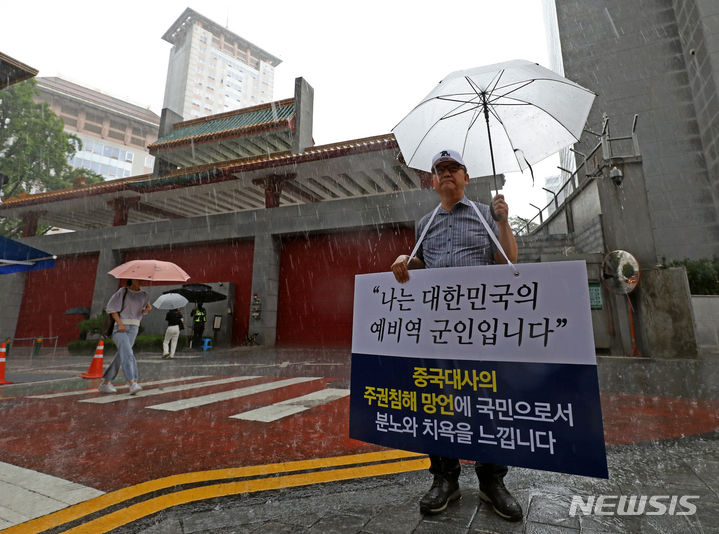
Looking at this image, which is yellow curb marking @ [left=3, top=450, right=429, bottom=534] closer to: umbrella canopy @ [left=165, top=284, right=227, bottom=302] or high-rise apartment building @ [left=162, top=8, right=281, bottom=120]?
umbrella canopy @ [left=165, top=284, right=227, bottom=302]

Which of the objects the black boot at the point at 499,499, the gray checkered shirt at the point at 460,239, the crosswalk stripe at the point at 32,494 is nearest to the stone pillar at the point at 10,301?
the crosswalk stripe at the point at 32,494

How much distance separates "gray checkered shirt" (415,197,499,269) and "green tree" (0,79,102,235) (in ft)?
93.2

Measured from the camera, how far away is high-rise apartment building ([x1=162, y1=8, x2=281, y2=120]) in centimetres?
10000

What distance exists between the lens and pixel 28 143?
23.9m

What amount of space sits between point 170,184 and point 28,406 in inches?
547

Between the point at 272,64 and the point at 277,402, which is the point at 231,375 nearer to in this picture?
the point at 277,402

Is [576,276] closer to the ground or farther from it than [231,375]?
farther from it

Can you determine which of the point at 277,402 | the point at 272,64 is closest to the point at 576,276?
the point at 277,402

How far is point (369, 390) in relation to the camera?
2.29 metres

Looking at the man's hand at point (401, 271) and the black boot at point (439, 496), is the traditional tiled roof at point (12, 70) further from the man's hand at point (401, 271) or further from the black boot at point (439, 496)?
the black boot at point (439, 496)

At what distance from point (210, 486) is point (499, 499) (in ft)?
5.85

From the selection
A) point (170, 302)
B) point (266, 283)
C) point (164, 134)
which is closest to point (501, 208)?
point (170, 302)

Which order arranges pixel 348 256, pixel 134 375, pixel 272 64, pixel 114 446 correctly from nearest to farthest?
pixel 114 446 < pixel 134 375 < pixel 348 256 < pixel 272 64
